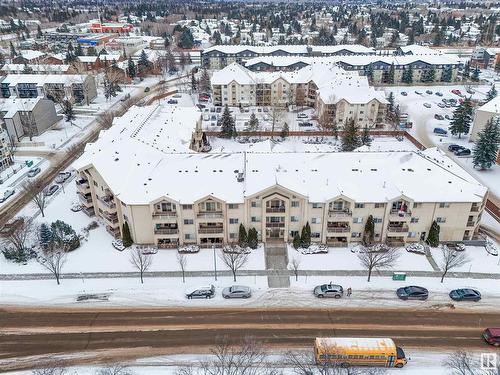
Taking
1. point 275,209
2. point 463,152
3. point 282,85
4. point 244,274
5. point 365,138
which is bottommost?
point 463,152

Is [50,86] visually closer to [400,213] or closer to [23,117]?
[23,117]

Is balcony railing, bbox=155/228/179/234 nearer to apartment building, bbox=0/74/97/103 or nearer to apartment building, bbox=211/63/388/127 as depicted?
apartment building, bbox=211/63/388/127

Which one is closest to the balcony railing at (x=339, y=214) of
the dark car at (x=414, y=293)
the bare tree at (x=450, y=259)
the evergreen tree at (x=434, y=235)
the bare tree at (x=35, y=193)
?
the evergreen tree at (x=434, y=235)

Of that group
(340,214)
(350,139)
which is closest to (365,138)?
(350,139)

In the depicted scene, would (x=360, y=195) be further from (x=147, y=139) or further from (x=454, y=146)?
(x=454, y=146)

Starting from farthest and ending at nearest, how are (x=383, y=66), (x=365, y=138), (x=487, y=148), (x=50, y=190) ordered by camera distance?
(x=383, y=66), (x=365, y=138), (x=487, y=148), (x=50, y=190)

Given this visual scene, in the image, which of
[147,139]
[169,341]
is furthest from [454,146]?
[169,341]

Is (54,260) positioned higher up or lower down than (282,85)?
lower down
